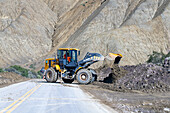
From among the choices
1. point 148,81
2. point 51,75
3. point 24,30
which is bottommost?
point 148,81

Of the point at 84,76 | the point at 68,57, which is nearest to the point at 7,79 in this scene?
the point at 68,57

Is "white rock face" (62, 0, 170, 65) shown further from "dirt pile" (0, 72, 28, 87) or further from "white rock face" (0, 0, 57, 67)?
"dirt pile" (0, 72, 28, 87)

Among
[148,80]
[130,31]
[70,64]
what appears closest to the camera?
[148,80]

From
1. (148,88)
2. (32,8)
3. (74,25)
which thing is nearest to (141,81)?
(148,88)

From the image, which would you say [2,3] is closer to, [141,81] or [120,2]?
[120,2]

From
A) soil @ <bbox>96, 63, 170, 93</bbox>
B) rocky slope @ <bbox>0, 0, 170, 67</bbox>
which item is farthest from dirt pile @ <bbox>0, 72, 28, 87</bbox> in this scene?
rocky slope @ <bbox>0, 0, 170, 67</bbox>

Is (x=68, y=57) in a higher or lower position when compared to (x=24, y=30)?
lower

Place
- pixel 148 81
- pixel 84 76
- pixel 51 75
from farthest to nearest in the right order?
pixel 51 75 → pixel 84 76 → pixel 148 81

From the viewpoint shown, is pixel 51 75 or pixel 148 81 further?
pixel 51 75

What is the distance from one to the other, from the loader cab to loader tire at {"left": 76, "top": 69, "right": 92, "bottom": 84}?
130cm

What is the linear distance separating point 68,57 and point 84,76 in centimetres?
252

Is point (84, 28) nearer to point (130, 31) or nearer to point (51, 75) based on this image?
point (130, 31)

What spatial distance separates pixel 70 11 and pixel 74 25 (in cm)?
1135

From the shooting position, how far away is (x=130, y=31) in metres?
61.3
